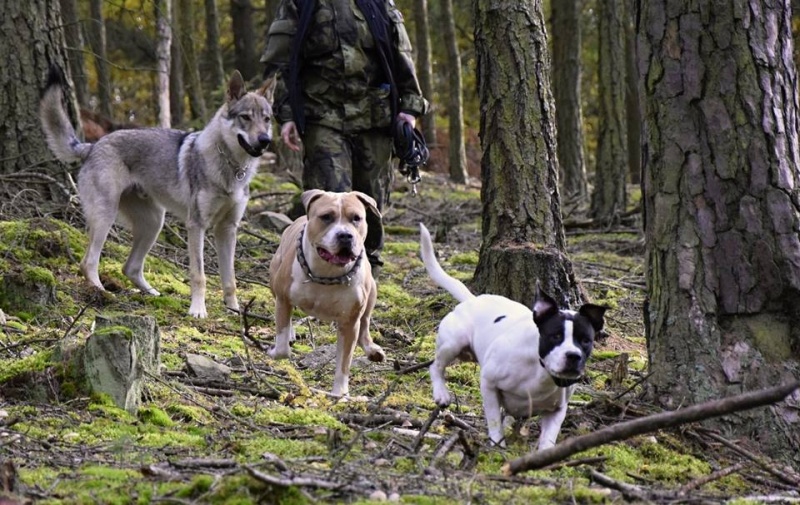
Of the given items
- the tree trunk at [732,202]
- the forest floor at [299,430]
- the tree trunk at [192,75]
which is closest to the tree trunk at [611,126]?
the forest floor at [299,430]

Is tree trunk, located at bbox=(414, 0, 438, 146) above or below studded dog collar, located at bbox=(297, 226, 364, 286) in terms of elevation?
above

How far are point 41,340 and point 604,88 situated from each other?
1177 centimetres

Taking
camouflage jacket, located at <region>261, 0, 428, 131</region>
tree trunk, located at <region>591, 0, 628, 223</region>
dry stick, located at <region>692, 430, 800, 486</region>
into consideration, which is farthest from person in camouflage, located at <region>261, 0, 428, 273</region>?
tree trunk, located at <region>591, 0, 628, 223</region>

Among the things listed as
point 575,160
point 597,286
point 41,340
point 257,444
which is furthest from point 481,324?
point 575,160

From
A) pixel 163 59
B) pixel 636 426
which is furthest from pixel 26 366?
pixel 163 59

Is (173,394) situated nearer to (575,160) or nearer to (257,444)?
(257,444)

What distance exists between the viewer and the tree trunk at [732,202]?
500cm

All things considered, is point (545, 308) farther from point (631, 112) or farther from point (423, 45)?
point (631, 112)

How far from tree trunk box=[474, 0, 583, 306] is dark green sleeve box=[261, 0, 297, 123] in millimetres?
1619

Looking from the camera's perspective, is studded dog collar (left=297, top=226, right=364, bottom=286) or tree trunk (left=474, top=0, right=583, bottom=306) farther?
tree trunk (left=474, top=0, right=583, bottom=306)

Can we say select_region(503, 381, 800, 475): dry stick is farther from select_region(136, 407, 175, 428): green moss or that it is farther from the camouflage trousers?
the camouflage trousers

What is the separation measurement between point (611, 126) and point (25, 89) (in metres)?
9.32

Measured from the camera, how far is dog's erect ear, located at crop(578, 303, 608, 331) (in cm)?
482

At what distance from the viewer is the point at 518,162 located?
26.1 ft
